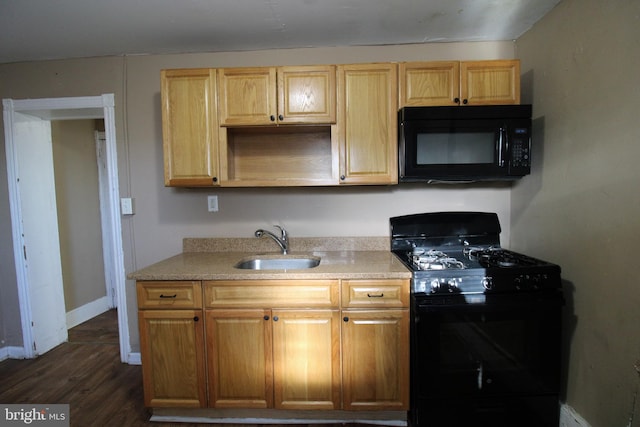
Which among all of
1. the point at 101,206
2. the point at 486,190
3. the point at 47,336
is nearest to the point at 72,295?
the point at 47,336

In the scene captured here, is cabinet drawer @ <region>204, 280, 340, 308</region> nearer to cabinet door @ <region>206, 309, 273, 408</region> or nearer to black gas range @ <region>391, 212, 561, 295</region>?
cabinet door @ <region>206, 309, 273, 408</region>

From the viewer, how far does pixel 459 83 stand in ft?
5.72

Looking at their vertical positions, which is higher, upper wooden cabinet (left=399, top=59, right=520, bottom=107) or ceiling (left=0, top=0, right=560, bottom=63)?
ceiling (left=0, top=0, right=560, bottom=63)

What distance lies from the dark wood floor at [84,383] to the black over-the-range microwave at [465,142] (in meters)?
1.73

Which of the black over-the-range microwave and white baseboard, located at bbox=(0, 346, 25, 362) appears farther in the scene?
white baseboard, located at bbox=(0, 346, 25, 362)

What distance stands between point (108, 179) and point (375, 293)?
7.14 feet

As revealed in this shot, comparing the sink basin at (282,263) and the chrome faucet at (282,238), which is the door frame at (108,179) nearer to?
the sink basin at (282,263)

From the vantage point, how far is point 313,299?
157 cm

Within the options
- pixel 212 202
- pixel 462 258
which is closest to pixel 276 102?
pixel 212 202

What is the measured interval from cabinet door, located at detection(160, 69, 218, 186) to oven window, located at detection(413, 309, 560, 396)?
1.56m

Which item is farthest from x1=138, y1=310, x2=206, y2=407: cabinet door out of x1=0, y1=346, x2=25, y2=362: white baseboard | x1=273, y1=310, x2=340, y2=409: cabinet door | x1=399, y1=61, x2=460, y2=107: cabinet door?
x1=399, y1=61, x2=460, y2=107: cabinet door

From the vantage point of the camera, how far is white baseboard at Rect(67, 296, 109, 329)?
9.62 ft

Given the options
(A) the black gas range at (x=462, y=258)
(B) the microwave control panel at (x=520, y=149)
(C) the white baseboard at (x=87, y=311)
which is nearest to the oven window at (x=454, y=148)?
(B) the microwave control panel at (x=520, y=149)

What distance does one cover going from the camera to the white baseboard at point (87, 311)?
115 inches
